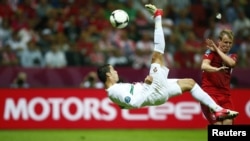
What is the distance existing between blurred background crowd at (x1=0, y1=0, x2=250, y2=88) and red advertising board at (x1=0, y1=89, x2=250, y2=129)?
5.42 feet

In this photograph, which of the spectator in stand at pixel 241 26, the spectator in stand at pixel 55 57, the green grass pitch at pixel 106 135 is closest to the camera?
the green grass pitch at pixel 106 135

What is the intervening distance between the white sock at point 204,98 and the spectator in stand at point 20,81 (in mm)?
8248

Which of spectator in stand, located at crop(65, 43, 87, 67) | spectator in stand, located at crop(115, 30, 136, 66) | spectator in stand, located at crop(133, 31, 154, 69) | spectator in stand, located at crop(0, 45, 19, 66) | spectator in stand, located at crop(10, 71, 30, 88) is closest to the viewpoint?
spectator in stand, located at crop(10, 71, 30, 88)

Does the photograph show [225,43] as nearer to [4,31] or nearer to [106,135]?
[106,135]

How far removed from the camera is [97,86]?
19.0 m

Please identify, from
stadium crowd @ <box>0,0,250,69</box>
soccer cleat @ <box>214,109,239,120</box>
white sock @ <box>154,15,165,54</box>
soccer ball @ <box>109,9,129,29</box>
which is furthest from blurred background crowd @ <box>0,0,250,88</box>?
soccer cleat @ <box>214,109,239,120</box>

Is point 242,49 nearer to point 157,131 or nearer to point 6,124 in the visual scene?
point 157,131

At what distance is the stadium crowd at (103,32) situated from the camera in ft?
64.4

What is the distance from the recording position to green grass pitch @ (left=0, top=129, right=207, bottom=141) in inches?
615

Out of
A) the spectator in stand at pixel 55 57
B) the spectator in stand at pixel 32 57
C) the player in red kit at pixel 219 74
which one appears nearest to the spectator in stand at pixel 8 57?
the spectator in stand at pixel 32 57

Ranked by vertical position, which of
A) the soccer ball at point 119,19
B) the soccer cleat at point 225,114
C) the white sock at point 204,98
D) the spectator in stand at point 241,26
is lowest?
the soccer cleat at point 225,114

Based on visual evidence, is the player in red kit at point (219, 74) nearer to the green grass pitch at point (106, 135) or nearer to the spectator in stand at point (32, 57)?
the green grass pitch at point (106, 135)

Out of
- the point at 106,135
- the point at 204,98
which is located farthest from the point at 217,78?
the point at 106,135

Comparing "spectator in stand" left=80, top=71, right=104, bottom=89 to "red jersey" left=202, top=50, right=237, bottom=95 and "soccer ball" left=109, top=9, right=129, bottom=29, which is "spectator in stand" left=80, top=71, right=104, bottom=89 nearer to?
"soccer ball" left=109, top=9, right=129, bottom=29
